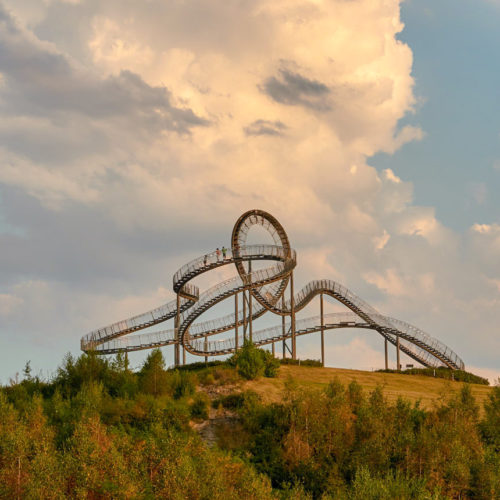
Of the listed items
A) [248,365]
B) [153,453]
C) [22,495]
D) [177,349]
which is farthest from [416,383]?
[22,495]

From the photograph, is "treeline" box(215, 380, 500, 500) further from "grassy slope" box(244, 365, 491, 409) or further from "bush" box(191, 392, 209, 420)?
"grassy slope" box(244, 365, 491, 409)

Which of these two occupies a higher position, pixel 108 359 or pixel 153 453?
pixel 108 359

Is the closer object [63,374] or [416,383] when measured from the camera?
[63,374]

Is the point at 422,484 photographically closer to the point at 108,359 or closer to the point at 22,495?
the point at 22,495

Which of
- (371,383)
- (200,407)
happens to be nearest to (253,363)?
(200,407)

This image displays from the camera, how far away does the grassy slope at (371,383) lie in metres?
52.6

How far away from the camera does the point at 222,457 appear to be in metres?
40.1

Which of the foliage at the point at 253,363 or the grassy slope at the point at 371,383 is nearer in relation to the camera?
the grassy slope at the point at 371,383

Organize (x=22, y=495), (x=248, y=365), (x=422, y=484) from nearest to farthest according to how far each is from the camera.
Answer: (x=22, y=495) → (x=422, y=484) → (x=248, y=365)

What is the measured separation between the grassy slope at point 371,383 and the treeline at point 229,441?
5.69 feet

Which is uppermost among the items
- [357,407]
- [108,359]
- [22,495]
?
[108,359]

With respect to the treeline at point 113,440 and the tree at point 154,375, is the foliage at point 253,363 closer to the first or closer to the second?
the treeline at point 113,440

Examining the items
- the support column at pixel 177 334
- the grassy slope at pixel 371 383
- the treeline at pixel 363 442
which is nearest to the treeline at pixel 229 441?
the treeline at pixel 363 442

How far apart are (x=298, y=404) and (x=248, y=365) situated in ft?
29.3
